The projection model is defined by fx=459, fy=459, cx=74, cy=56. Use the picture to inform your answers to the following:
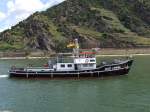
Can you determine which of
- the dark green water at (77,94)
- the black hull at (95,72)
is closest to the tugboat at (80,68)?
the black hull at (95,72)

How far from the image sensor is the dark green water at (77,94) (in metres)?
65.9

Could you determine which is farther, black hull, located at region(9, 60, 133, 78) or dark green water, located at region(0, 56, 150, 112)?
black hull, located at region(9, 60, 133, 78)

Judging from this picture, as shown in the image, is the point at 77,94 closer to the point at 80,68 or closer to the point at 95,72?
the point at 95,72

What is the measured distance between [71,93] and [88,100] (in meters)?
9.54

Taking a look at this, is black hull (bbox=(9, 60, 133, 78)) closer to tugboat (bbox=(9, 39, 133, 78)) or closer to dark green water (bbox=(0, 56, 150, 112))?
tugboat (bbox=(9, 39, 133, 78))

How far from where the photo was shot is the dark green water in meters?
65.9

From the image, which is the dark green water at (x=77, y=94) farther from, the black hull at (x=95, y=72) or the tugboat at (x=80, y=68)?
the tugboat at (x=80, y=68)

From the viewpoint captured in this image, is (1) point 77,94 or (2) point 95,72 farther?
(2) point 95,72

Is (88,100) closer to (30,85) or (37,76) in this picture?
(30,85)

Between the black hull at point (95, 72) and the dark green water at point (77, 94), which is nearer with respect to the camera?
the dark green water at point (77, 94)

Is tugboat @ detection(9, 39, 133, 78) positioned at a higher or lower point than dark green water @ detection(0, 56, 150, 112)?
higher

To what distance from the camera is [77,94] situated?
79938 mm

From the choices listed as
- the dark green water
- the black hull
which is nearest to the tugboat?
the black hull

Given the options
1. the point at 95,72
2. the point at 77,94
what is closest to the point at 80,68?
the point at 95,72
